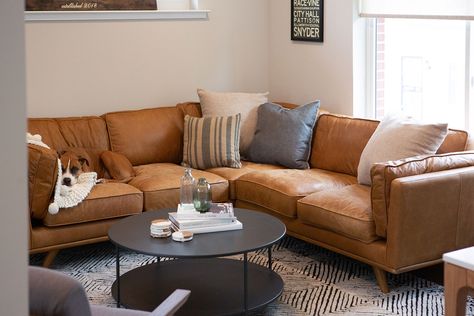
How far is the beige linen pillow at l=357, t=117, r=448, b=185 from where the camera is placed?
4.13 meters

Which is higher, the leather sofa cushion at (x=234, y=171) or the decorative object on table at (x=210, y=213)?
the leather sofa cushion at (x=234, y=171)

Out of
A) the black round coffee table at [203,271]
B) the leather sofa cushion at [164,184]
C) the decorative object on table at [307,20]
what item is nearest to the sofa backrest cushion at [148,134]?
the leather sofa cushion at [164,184]

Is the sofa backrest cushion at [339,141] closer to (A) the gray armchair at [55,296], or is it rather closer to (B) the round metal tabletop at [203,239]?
(B) the round metal tabletop at [203,239]

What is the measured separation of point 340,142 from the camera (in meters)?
4.93

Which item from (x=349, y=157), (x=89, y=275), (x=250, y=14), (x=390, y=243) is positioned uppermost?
(x=250, y=14)

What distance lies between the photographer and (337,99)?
215 inches

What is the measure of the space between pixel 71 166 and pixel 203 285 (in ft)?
4.24

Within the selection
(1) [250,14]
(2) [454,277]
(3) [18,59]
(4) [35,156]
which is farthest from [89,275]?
(3) [18,59]

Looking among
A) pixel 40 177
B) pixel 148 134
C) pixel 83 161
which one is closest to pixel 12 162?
pixel 40 177

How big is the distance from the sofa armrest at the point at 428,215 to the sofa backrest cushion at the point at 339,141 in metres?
0.97

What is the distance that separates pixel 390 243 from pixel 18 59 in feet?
10.0

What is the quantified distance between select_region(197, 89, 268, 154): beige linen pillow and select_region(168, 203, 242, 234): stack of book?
1657mm

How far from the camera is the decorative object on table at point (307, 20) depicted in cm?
550

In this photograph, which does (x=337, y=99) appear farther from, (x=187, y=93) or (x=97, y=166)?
(x=97, y=166)
